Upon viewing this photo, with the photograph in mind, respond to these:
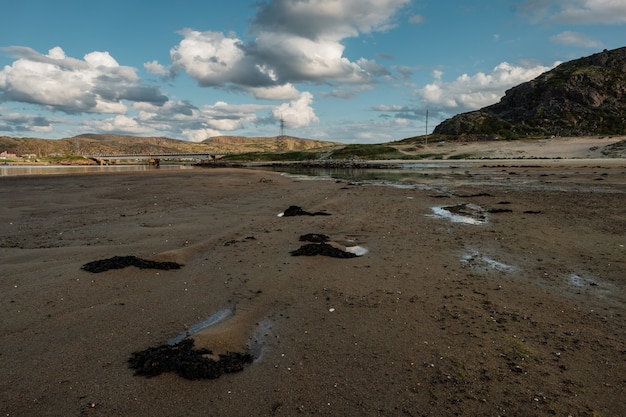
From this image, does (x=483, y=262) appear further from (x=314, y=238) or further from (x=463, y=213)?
(x=463, y=213)

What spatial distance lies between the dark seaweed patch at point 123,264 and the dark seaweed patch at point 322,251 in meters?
3.48

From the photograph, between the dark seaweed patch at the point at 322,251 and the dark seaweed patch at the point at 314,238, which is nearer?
the dark seaweed patch at the point at 322,251

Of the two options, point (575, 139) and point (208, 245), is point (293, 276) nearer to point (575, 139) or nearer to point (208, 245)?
point (208, 245)

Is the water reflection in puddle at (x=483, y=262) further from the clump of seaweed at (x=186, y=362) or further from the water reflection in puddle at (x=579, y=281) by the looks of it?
the clump of seaweed at (x=186, y=362)

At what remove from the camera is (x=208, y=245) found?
12805 millimetres

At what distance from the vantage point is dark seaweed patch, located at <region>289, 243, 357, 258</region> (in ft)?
37.2

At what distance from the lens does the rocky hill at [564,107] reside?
125562 millimetres

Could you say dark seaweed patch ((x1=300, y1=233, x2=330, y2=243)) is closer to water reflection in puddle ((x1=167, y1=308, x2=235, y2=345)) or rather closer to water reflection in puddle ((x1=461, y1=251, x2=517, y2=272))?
water reflection in puddle ((x1=461, y1=251, x2=517, y2=272))

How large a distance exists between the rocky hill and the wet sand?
12463cm

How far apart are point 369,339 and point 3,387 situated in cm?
514

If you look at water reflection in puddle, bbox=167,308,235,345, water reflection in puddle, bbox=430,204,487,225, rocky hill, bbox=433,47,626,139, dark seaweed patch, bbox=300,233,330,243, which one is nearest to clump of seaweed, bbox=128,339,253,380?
water reflection in puddle, bbox=167,308,235,345

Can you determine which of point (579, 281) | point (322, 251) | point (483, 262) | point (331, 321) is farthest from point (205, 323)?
point (579, 281)

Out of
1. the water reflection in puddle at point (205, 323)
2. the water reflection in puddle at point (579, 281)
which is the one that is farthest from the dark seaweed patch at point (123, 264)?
the water reflection in puddle at point (579, 281)

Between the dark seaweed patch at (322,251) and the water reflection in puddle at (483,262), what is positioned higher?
the dark seaweed patch at (322,251)
